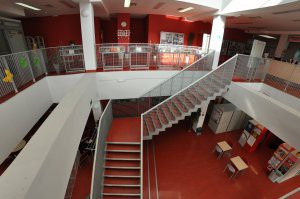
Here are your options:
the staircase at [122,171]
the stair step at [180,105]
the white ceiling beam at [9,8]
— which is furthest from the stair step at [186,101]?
the white ceiling beam at [9,8]

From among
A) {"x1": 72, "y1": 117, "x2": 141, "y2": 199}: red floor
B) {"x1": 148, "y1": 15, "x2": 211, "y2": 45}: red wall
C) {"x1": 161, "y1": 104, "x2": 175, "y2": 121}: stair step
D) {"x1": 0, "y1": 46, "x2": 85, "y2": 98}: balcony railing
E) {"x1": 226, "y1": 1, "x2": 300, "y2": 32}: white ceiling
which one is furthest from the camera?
{"x1": 148, "y1": 15, "x2": 211, "y2": 45}: red wall

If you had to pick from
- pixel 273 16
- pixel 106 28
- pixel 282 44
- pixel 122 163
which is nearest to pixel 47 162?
pixel 122 163

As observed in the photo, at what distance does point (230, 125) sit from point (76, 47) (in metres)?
9.77

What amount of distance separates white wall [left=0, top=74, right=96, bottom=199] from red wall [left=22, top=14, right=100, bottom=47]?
8.11 meters

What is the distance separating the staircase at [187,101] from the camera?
6668mm

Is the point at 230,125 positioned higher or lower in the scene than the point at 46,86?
lower

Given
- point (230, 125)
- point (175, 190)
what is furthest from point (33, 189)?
point (230, 125)

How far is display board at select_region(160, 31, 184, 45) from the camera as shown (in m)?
11.0

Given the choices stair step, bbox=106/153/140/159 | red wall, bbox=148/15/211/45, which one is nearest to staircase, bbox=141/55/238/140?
stair step, bbox=106/153/140/159

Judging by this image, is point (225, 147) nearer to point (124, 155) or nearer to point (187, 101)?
point (187, 101)

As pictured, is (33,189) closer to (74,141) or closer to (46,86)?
Answer: (74,141)

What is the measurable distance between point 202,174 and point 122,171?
142 inches

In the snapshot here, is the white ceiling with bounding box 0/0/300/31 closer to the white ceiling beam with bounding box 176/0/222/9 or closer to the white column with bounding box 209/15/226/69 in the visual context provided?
the white ceiling beam with bounding box 176/0/222/9

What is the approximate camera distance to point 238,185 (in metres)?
6.71
